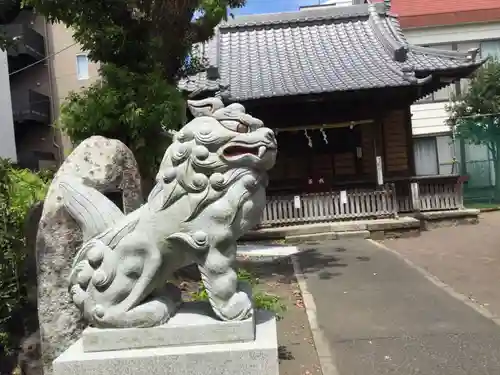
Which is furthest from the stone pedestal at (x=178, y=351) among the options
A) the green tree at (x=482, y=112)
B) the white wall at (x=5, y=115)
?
the white wall at (x=5, y=115)

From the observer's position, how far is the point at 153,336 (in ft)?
8.52

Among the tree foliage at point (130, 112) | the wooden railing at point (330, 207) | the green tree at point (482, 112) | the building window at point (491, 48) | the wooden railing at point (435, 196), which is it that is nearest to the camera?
the tree foliage at point (130, 112)

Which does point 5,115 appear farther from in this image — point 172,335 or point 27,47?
point 172,335

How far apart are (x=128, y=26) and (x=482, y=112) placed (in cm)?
1640

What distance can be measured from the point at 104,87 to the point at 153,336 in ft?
14.8

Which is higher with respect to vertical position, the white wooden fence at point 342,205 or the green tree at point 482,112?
the green tree at point 482,112

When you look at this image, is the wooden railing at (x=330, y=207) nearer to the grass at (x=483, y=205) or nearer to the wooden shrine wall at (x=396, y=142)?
the wooden shrine wall at (x=396, y=142)

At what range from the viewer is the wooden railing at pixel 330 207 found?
13.6 meters

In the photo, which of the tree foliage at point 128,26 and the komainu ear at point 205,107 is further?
the tree foliage at point 128,26

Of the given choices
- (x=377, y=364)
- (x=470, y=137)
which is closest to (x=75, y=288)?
(x=377, y=364)

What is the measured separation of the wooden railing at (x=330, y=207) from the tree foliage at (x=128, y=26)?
22.6 feet

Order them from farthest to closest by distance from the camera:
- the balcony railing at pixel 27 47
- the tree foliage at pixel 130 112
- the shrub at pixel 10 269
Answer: the balcony railing at pixel 27 47 < the tree foliage at pixel 130 112 < the shrub at pixel 10 269

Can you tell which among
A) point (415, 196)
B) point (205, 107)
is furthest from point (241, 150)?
point (415, 196)

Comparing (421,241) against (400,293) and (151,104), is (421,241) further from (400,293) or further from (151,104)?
(151,104)
